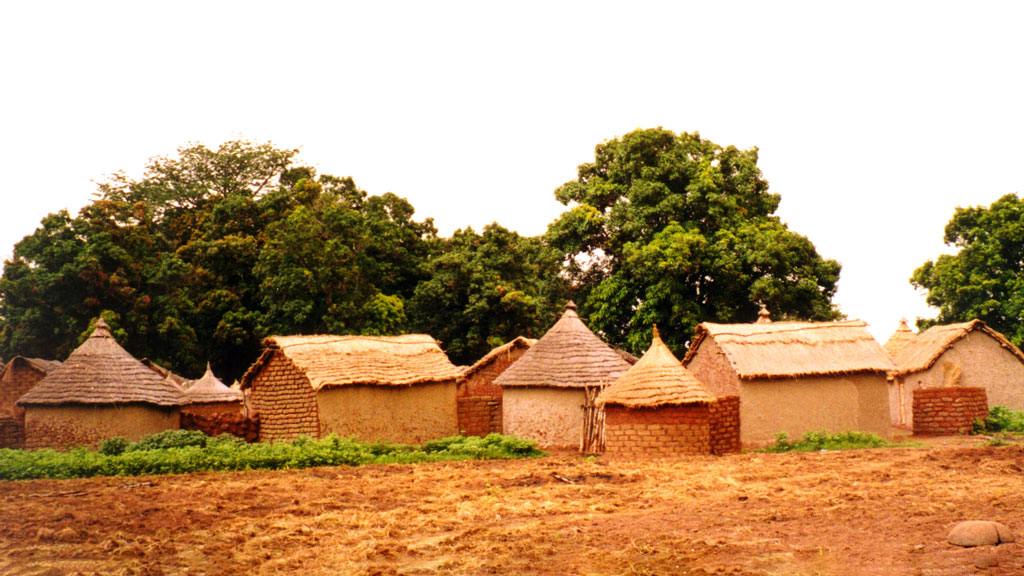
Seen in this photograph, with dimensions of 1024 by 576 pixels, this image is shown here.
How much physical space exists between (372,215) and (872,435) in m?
24.0

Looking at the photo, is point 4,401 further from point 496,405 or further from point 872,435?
point 872,435

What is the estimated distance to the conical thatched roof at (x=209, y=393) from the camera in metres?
26.1

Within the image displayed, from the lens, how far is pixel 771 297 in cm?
2808

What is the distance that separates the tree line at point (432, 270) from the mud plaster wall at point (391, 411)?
923 centimetres

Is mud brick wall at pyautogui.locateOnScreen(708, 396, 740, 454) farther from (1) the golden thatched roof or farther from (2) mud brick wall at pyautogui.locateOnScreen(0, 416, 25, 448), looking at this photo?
(2) mud brick wall at pyautogui.locateOnScreen(0, 416, 25, 448)

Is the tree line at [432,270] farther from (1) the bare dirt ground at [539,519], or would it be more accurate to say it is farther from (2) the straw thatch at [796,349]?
(1) the bare dirt ground at [539,519]

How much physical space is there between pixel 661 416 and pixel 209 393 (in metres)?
14.9

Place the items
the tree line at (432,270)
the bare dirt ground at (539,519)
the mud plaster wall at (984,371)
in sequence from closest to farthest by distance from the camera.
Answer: the bare dirt ground at (539,519), the mud plaster wall at (984,371), the tree line at (432,270)

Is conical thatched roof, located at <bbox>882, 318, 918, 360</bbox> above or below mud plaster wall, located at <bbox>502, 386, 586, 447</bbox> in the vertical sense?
above

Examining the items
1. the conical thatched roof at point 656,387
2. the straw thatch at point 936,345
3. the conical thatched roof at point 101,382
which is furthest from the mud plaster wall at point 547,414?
the straw thatch at point 936,345

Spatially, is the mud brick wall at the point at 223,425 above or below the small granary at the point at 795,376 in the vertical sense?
below

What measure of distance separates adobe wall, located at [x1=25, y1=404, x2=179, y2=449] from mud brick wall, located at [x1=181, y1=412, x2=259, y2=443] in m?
1.04

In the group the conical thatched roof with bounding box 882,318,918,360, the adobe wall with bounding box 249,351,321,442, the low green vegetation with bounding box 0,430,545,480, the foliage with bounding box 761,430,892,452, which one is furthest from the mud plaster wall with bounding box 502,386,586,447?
the conical thatched roof with bounding box 882,318,918,360

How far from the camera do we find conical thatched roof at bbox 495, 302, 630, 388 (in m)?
21.1
